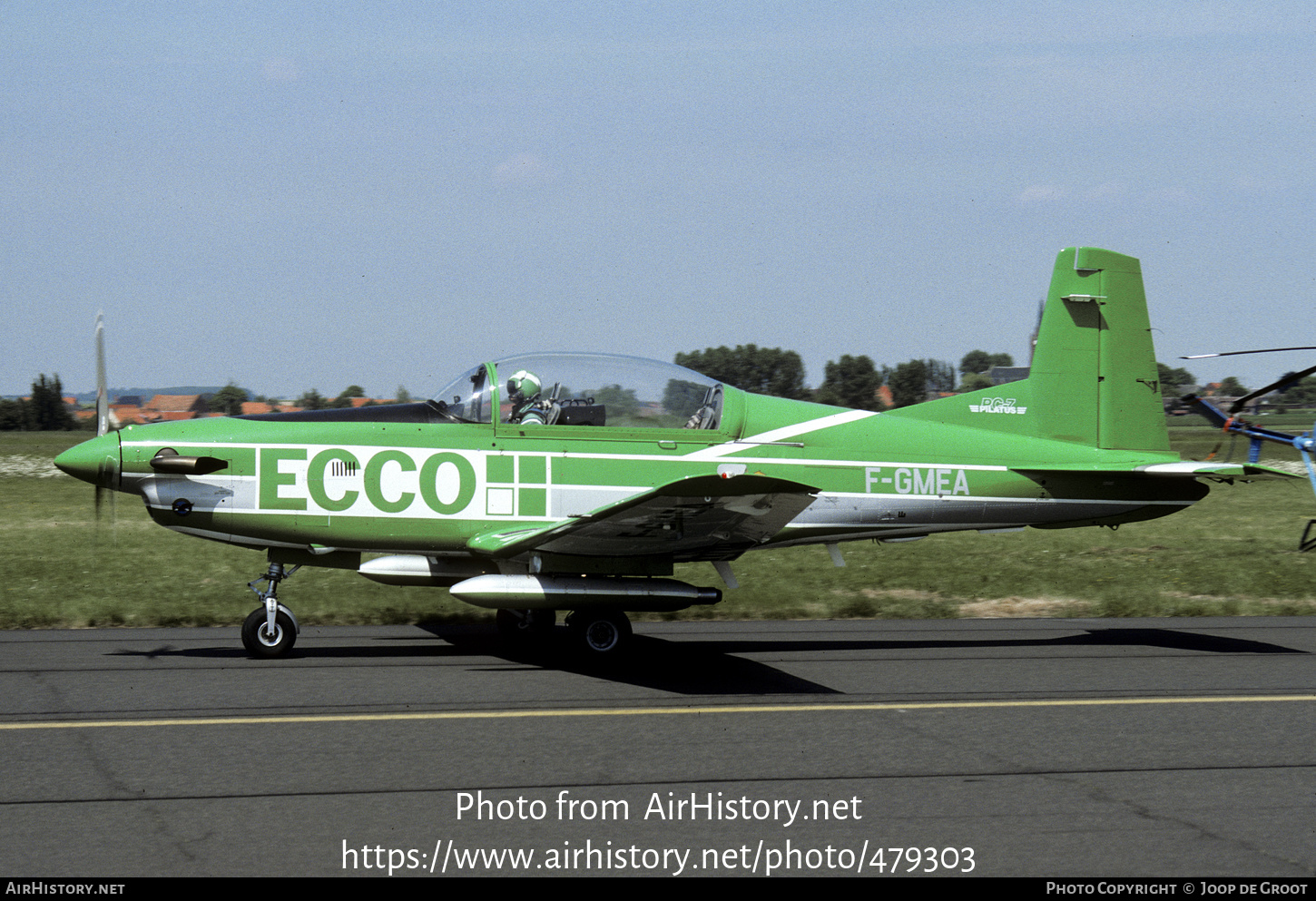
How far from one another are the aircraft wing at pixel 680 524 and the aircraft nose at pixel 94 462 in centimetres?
268

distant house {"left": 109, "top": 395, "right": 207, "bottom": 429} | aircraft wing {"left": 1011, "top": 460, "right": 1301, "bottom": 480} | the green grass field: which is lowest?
the green grass field

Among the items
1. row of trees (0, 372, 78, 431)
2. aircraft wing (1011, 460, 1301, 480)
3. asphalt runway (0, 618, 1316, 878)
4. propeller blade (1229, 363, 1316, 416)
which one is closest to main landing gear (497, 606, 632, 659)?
asphalt runway (0, 618, 1316, 878)

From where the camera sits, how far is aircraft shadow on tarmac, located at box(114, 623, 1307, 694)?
26.1 ft

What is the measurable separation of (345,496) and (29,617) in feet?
12.9

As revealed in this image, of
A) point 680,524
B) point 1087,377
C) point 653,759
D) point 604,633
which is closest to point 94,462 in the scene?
point 604,633

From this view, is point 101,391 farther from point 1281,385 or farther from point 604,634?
point 1281,385

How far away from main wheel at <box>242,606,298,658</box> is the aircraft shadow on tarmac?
0.14 m

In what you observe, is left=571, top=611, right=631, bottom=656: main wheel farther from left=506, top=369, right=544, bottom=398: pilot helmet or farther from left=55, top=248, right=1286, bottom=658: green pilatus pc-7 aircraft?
left=506, top=369, right=544, bottom=398: pilot helmet

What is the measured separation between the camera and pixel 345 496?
867 cm

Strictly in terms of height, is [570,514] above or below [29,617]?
above

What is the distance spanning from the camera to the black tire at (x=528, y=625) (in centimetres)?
987

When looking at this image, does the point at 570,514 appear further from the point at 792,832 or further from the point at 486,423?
the point at 792,832

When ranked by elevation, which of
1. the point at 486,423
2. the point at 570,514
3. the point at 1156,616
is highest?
the point at 486,423

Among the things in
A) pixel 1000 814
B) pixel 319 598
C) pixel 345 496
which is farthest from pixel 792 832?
pixel 319 598
